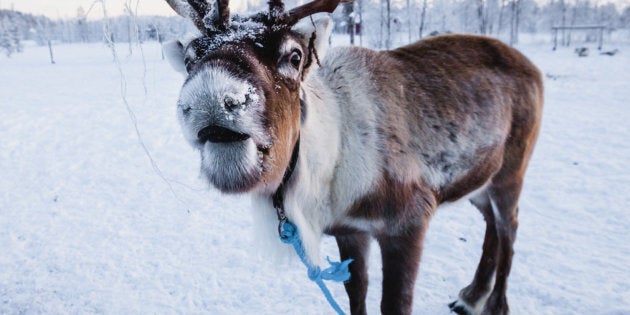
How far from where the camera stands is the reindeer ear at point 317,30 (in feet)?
6.43

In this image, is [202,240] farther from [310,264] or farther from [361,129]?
[361,129]

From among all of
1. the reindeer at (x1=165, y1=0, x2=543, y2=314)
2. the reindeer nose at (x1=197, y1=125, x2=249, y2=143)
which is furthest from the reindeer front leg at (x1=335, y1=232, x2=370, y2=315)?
the reindeer nose at (x1=197, y1=125, x2=249, y2=143)

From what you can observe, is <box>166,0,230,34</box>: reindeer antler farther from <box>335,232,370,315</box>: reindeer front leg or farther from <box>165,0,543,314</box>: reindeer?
<box>335,232,370,315</box>: reindeer front leg

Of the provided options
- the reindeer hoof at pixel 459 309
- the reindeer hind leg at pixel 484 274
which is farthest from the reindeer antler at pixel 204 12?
the reindeer hoof at pixel 459 309

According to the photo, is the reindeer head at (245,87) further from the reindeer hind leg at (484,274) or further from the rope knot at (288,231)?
the reindeer hind leg at (484,274)

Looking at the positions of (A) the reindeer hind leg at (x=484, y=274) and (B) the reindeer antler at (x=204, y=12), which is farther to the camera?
(A) the reindeer hind leg at (x=484, y=274)

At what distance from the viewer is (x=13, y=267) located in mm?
4234

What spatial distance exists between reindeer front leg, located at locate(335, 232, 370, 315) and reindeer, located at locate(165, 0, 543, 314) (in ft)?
0.03

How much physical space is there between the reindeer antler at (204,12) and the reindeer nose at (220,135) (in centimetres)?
50

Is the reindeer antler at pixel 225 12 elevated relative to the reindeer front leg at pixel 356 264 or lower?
elevated

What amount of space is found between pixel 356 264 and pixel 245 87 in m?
1.93

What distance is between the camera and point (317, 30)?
2.04 metres

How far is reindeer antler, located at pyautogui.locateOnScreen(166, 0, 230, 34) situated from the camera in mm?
1755

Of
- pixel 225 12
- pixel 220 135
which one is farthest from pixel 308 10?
pixel 220 135
